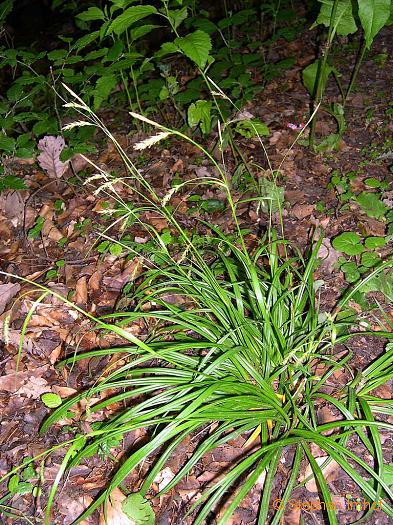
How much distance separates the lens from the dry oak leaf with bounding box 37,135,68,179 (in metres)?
3.01

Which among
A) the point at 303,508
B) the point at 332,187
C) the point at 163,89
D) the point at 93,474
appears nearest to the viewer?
the point at 303,508

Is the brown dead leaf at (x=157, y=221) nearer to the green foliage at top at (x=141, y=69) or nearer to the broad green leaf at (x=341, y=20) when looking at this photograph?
the green foliage at top at (x=141, y=69)

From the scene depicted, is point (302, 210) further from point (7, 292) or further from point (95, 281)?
point (7, 292)

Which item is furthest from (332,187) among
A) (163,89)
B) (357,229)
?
(163,89)

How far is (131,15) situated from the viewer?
210 centimetres

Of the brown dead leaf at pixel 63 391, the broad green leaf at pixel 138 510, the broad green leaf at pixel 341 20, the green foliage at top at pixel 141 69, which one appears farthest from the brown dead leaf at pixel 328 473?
the broad green leaf at pixel 341 20

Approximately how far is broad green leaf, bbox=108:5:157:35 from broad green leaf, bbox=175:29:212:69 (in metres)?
0.18

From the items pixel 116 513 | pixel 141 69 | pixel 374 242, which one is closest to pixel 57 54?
pixel 141 69

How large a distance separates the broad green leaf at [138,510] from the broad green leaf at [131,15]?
1867mm

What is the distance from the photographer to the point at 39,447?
201cm

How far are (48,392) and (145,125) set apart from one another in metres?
2.13

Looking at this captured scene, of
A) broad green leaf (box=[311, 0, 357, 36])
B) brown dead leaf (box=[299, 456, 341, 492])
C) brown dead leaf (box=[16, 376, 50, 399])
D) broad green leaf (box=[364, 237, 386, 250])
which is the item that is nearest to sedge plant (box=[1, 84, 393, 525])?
brown dead leaf (box=[299, 456, 341, 492])

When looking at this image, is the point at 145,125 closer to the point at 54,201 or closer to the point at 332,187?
the point at 54,201

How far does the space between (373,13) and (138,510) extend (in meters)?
1.95
